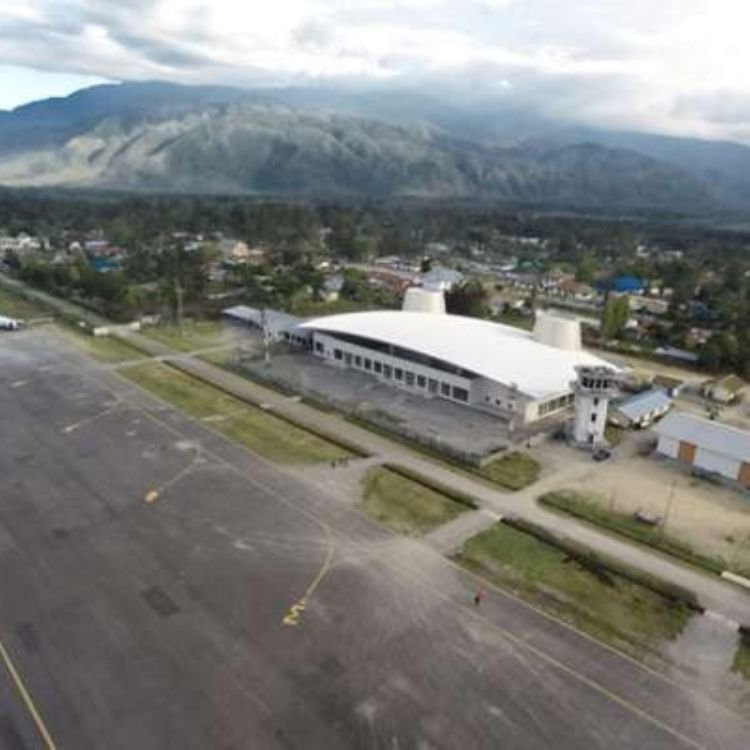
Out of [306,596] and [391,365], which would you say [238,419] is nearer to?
[391,365]

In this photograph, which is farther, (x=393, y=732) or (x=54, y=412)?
(x=54, y=412)

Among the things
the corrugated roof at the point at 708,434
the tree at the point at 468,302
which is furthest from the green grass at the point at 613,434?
the tree at the point at 468,302

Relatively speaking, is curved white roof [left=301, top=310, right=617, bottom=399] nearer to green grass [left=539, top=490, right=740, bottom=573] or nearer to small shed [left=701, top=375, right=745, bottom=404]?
small shed [left=701, top=375, right=745, bottom=404]

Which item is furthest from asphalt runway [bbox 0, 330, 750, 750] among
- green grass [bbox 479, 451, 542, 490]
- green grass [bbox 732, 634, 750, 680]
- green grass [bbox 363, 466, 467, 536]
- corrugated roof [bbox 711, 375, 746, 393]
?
corrugated roof [bbox 711, 375, 746, 393]

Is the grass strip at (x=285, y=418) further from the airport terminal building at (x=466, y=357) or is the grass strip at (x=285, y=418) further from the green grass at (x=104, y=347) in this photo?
the airport terminal building at (x=466, y=357)

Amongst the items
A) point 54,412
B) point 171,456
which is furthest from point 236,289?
point 171,456

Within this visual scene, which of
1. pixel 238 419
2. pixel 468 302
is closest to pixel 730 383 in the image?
pixel 468 302

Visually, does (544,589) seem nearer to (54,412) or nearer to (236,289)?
(54,412)
